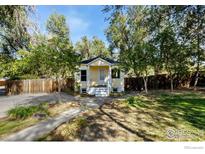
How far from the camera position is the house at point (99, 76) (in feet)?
50.1

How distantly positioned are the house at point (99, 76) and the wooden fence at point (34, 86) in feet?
3.01

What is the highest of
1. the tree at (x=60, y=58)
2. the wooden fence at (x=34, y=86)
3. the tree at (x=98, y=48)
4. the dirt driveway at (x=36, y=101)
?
the tree at (x=98, y=48)

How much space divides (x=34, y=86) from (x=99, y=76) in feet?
14.9

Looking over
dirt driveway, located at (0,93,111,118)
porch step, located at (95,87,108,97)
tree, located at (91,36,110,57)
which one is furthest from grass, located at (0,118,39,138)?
tree, located at (91,36,110,57)

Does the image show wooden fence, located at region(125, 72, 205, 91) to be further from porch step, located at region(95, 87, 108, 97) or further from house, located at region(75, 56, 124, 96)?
porch step, located at region(95, 87, 108, 97)

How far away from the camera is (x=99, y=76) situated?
15.9m

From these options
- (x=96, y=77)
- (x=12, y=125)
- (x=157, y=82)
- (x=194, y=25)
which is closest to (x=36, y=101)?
(x=12, y=125)

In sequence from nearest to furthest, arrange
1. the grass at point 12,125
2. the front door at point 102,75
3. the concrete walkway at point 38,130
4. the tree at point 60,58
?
1. the concrete walkway at point 38,130
2. the grass at point 12,125
3. the tree at point 60,58
4. the front door at point 102,75

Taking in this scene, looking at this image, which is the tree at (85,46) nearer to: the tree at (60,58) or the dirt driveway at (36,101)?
the tree at (60,58)

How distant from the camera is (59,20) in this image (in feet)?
55.7

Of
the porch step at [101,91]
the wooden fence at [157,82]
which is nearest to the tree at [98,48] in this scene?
the wooden fence at [157,82]

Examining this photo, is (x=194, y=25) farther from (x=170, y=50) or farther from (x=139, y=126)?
(x=139, y=126)
